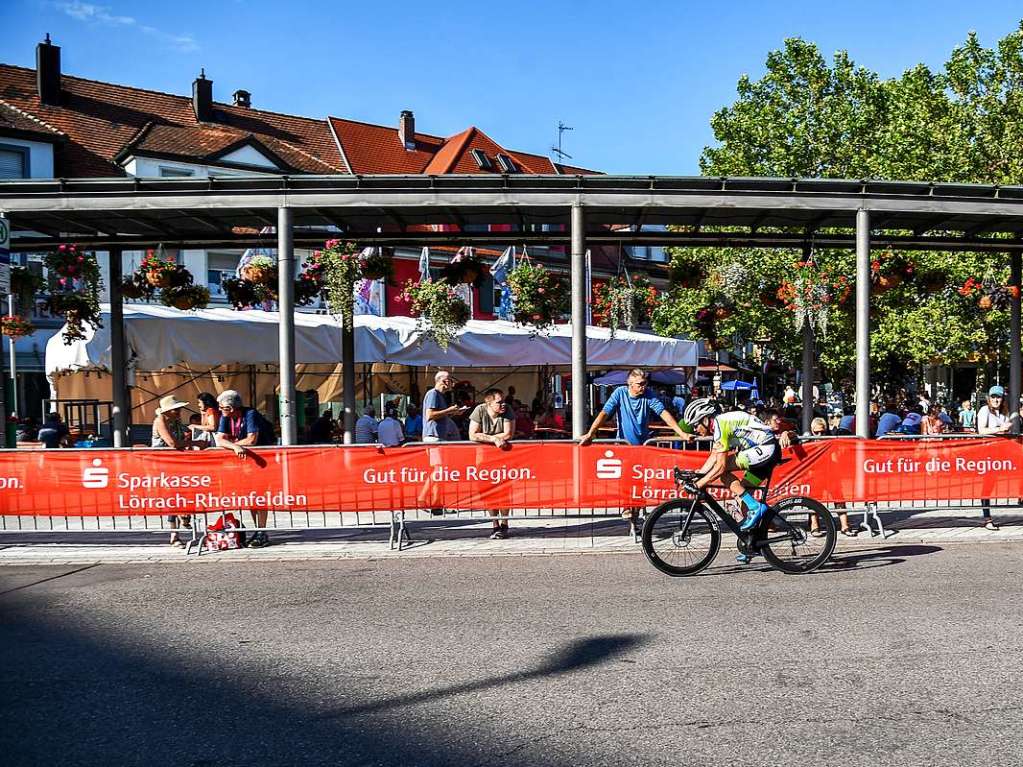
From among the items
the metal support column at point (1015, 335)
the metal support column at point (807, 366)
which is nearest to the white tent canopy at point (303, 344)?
the metal support column at point (807, 366)

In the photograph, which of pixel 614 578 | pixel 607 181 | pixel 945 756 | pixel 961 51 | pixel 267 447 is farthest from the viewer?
pixel 961 51

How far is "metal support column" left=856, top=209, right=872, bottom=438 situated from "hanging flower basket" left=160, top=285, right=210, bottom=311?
8.85 m

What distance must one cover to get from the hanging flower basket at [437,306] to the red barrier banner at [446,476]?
3.76 m

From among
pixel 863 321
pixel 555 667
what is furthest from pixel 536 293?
pixel 555 667

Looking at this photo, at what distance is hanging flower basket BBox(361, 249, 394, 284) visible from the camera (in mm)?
12734

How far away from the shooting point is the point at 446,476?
980 centimetres

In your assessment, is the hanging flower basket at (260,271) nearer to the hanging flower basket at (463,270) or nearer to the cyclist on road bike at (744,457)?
the hanging flower basket at (463,270)

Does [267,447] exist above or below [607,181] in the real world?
below

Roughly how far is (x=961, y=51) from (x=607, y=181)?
76.4 ft

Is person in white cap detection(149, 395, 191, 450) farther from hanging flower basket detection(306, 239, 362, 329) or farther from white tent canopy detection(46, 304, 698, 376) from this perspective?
hanging flower basket detection(306, 239, 362, 329)

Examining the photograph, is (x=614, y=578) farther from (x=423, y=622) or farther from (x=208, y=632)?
(x=208, y=632)

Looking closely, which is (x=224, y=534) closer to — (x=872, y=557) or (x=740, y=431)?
(x=740, y=431)

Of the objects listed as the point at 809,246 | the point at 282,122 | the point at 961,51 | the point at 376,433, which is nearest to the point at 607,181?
the point at 809,246

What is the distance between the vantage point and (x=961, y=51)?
1125 inches
